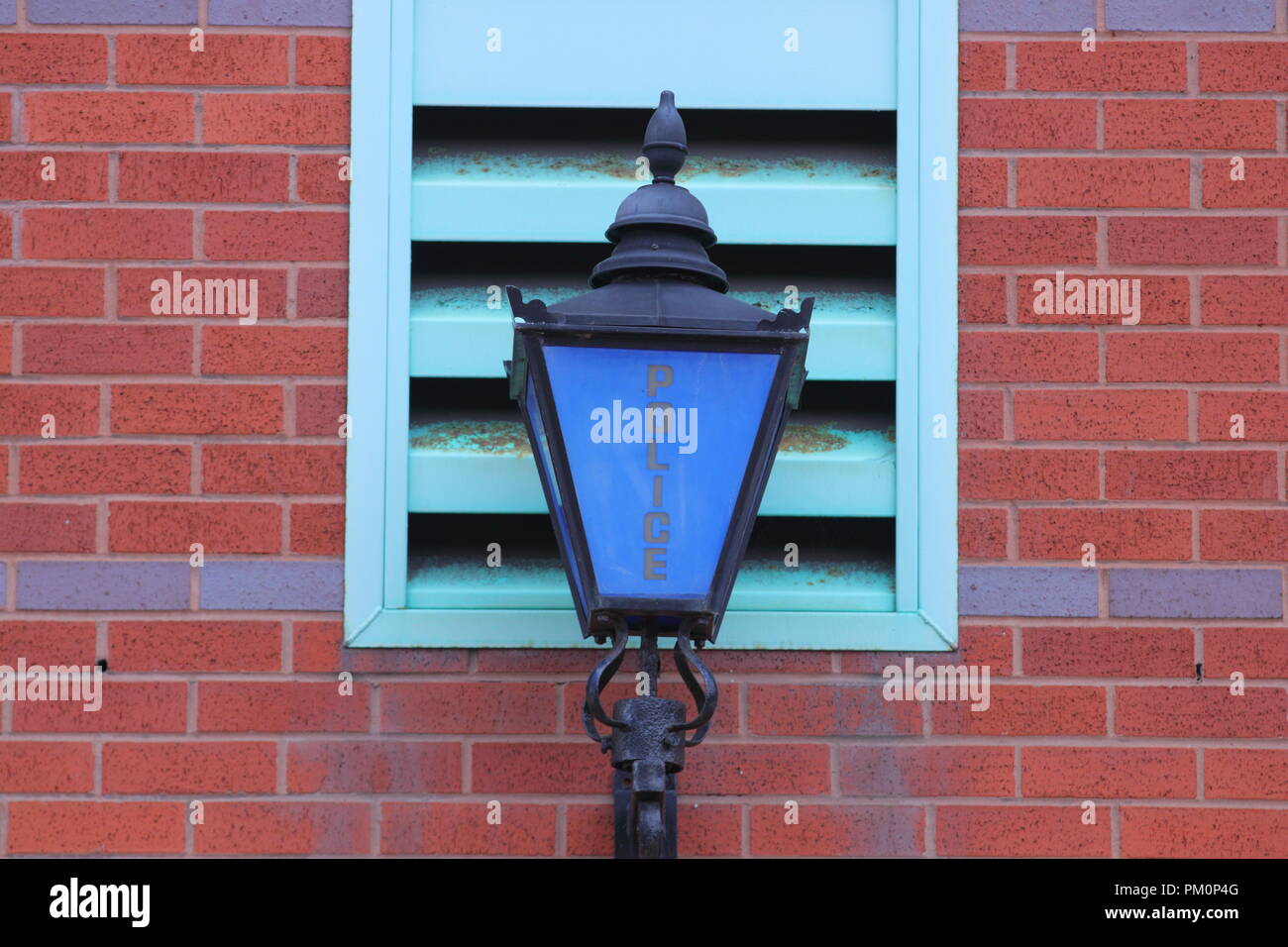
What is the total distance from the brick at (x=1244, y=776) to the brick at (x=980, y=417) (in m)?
0.70

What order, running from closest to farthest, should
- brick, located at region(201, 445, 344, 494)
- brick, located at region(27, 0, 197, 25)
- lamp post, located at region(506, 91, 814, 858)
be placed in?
lamp post, located at region(506, 91, 814, 858) → brick, located at region(201, 445, 344, 494) → brick, located at region(27, 0, 197, 25)

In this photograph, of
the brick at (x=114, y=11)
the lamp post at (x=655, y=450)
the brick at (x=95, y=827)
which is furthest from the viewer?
the brick at (x=114, y=11)

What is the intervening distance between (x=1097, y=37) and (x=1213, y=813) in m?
1.49

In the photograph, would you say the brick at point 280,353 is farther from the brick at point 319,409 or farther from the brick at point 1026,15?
the brick at point 1026,15

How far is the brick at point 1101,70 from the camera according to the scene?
3150 millimetres

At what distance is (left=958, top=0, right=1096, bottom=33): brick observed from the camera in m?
3.16

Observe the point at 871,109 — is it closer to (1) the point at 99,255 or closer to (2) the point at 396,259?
(2) the point at 396,259

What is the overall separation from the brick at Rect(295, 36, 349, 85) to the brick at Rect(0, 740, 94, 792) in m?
1.32

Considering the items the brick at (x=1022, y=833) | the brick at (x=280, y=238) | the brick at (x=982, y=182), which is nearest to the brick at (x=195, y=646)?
the brick at (x=280, y=238)

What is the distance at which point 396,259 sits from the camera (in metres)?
3.07

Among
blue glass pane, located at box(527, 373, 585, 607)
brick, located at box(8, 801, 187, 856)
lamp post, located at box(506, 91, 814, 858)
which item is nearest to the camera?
lamp post, located at box(506, 91, 814, 858)

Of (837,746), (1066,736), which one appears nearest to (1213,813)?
(1066,736)

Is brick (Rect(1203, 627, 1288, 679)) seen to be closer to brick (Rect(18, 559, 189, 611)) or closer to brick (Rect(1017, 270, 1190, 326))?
brick (Rect(1017, 270, 1190, 326))

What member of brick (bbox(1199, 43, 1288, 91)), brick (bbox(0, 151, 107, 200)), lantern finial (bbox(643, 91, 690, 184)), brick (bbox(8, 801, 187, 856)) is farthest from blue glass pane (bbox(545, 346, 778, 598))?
brick (bbox(1199, 43, 1288, 91))
